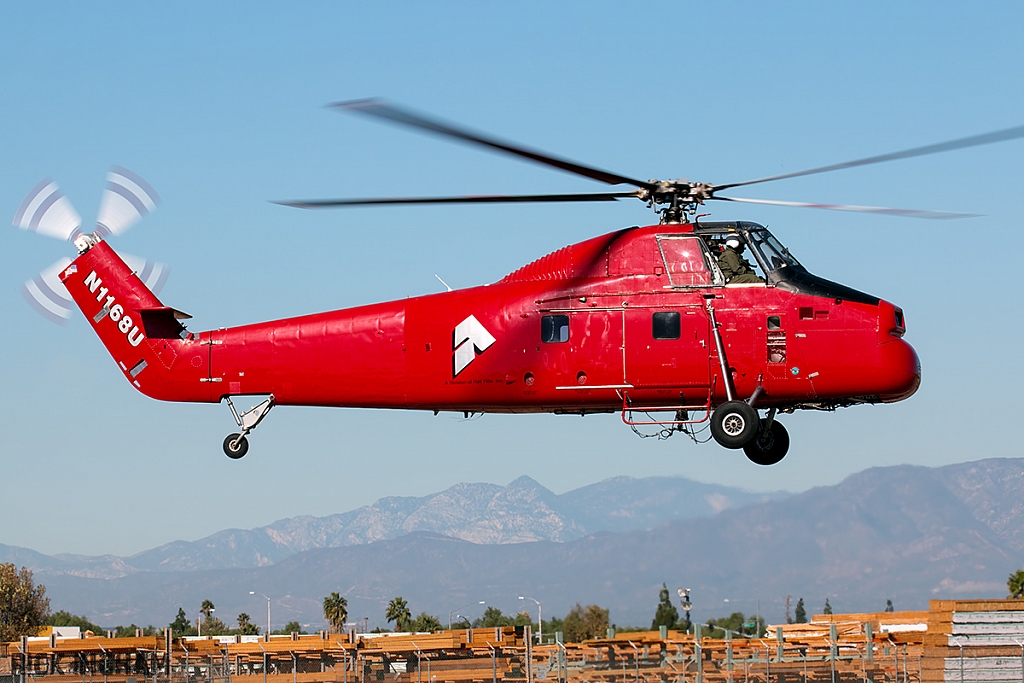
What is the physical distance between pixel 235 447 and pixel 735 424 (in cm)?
959

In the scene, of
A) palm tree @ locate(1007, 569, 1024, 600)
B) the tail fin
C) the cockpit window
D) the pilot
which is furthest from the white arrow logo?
palm tree @ locate(1007, 569, 1024, 600)

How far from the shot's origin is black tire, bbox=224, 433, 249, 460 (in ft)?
88.3

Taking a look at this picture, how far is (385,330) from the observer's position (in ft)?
86.9

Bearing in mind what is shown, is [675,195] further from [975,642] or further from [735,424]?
[975,642]

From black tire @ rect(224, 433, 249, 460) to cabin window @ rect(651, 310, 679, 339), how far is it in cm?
828

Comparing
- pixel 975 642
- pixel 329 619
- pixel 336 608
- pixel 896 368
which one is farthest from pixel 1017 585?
pixel 896 368

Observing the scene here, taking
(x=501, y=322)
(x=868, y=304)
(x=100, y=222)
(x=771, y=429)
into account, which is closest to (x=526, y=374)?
(x=501, y=322)

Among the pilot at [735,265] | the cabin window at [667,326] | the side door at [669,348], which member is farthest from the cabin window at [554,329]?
the pilot at [735,265]

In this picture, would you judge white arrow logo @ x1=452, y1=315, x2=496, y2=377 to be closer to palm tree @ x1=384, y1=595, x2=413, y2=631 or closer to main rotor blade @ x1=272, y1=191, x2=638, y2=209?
main rotor blade @ x1=272, y1=191, x2=638, y2=209

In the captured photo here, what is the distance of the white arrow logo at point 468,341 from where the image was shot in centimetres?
2591

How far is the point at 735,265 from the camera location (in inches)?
987

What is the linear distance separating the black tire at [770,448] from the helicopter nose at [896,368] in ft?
6.76

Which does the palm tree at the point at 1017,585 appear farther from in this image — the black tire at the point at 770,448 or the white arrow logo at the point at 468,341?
the white arrow logo at the point at 468,341

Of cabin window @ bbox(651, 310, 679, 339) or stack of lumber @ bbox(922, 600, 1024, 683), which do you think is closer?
cabin window @ bbox(651, 310, 679, 339)
